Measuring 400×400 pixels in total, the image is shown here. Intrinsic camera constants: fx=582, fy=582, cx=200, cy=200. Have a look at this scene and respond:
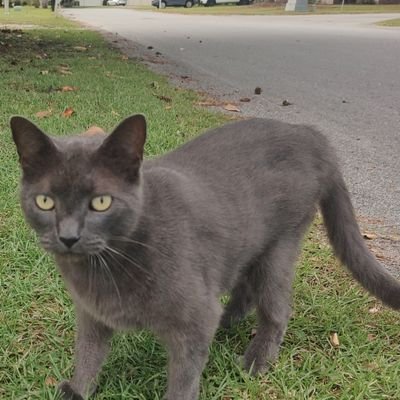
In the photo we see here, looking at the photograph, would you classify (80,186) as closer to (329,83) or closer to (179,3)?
(329,83)

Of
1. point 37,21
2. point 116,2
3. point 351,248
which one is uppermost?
point 351,248

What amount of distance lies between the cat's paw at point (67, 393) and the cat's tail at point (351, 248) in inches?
46.7

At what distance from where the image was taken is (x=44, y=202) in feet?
5.49

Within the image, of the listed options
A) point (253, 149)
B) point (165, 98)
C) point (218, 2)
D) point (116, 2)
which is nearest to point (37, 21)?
point (165, 98)

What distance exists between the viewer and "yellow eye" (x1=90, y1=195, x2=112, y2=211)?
1.67 metres

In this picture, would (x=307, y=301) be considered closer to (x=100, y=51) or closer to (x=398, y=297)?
(x=398, y=297)

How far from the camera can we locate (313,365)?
217 centimetres

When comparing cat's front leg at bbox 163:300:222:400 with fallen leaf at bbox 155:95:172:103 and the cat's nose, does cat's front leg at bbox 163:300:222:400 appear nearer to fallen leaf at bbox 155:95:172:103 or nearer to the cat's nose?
the cat's nose

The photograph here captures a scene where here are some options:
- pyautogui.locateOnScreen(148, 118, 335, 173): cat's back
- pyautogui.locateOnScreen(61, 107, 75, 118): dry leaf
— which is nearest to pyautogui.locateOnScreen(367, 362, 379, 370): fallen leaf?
pyautogui.locateOnScreen(148, 118, 335, 173): cat's back

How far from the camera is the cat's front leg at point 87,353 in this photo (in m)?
2.06

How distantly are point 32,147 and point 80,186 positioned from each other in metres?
0.19

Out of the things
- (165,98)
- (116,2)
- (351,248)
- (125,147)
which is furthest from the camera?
(116,2)

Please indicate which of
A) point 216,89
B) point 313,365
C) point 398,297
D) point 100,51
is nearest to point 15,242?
point 313,365

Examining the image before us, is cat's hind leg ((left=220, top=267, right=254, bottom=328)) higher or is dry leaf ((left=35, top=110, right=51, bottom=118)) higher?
cat's hind leg ((left=220, top=267, right=254, bottom=328))
